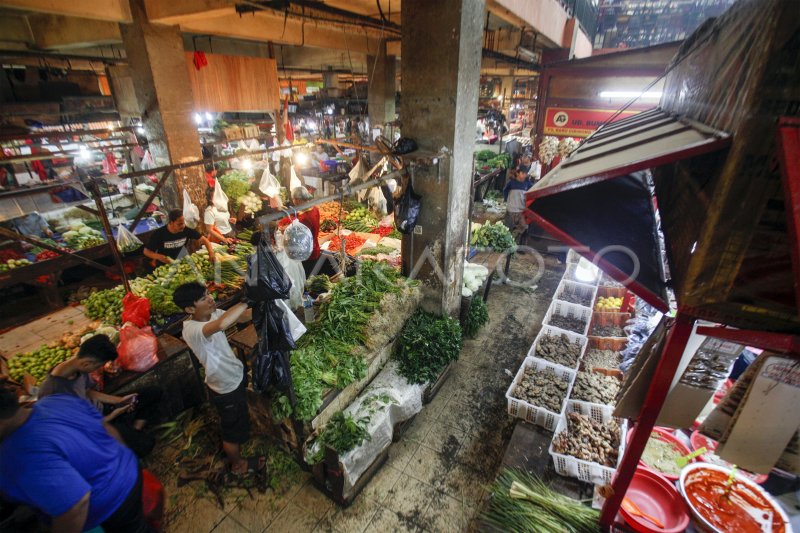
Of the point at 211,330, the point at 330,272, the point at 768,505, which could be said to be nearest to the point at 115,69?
the point at 330,272

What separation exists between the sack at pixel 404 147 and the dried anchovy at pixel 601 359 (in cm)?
434

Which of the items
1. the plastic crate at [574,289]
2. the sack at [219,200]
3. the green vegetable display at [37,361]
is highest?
the sack at [219,200]

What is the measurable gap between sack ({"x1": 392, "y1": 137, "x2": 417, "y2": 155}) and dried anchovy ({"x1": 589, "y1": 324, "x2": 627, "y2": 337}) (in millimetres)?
4558

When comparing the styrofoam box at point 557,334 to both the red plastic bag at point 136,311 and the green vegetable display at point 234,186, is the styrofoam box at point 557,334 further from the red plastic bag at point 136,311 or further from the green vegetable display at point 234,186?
the green vegetable display at point 234,186

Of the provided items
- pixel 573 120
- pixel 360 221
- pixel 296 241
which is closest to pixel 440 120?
pixel 296 241

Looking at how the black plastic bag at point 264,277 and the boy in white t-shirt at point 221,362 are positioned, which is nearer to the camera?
the black plastic bag at point 264,277

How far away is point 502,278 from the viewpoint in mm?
9617

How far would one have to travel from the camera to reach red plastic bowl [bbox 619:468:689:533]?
3.07m

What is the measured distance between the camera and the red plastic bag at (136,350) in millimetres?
4500

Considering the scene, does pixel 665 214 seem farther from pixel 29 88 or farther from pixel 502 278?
pixel 29 88

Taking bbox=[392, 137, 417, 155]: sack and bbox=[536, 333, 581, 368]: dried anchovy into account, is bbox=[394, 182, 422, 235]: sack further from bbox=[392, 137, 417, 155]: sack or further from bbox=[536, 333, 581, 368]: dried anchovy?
bbox=[536, 333, 581, 368]: dried anchovy

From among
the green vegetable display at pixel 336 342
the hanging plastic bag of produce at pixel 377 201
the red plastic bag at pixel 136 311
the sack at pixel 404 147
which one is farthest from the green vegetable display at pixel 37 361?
the hanging plastic bag of produce at pixel 377 201

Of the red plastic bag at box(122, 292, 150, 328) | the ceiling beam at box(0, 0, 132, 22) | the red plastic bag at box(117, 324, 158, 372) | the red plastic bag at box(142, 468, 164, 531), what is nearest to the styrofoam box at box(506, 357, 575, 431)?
the red plastic bag at box(142, 468, 164, 531)

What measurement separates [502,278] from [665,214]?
20.9 feet
